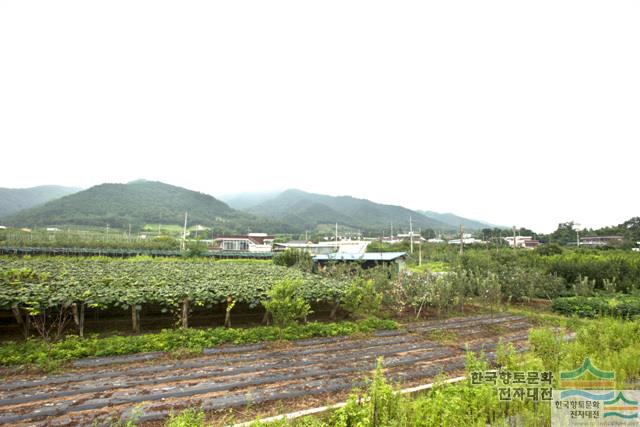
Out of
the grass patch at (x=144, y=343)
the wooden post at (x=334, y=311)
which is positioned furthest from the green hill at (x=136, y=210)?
the wooden post at (x=334, y=311)

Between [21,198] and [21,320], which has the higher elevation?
[21,198]

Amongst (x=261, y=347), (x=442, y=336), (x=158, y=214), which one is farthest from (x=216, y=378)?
(x=158, y=214)

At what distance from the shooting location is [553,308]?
11828 millimetres

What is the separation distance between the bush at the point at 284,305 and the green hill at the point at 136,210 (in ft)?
296

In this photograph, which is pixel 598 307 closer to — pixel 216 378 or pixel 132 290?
pixel 216 378

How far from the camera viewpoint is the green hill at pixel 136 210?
8375 centimetres

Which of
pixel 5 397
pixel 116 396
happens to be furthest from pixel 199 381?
pixel 5 397

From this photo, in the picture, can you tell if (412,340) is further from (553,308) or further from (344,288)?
(553,308)

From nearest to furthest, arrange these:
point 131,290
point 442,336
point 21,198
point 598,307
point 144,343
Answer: point 144,343, point 131,290, point 442,336, point 598,307, point 21,198

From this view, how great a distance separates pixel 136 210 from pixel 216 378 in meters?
109

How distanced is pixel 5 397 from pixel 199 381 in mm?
2547

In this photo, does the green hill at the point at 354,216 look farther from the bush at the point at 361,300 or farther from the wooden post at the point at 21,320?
the wooden post at the point at 21,320

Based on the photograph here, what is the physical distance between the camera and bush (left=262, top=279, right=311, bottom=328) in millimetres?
7664

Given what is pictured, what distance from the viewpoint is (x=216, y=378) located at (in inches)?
202
